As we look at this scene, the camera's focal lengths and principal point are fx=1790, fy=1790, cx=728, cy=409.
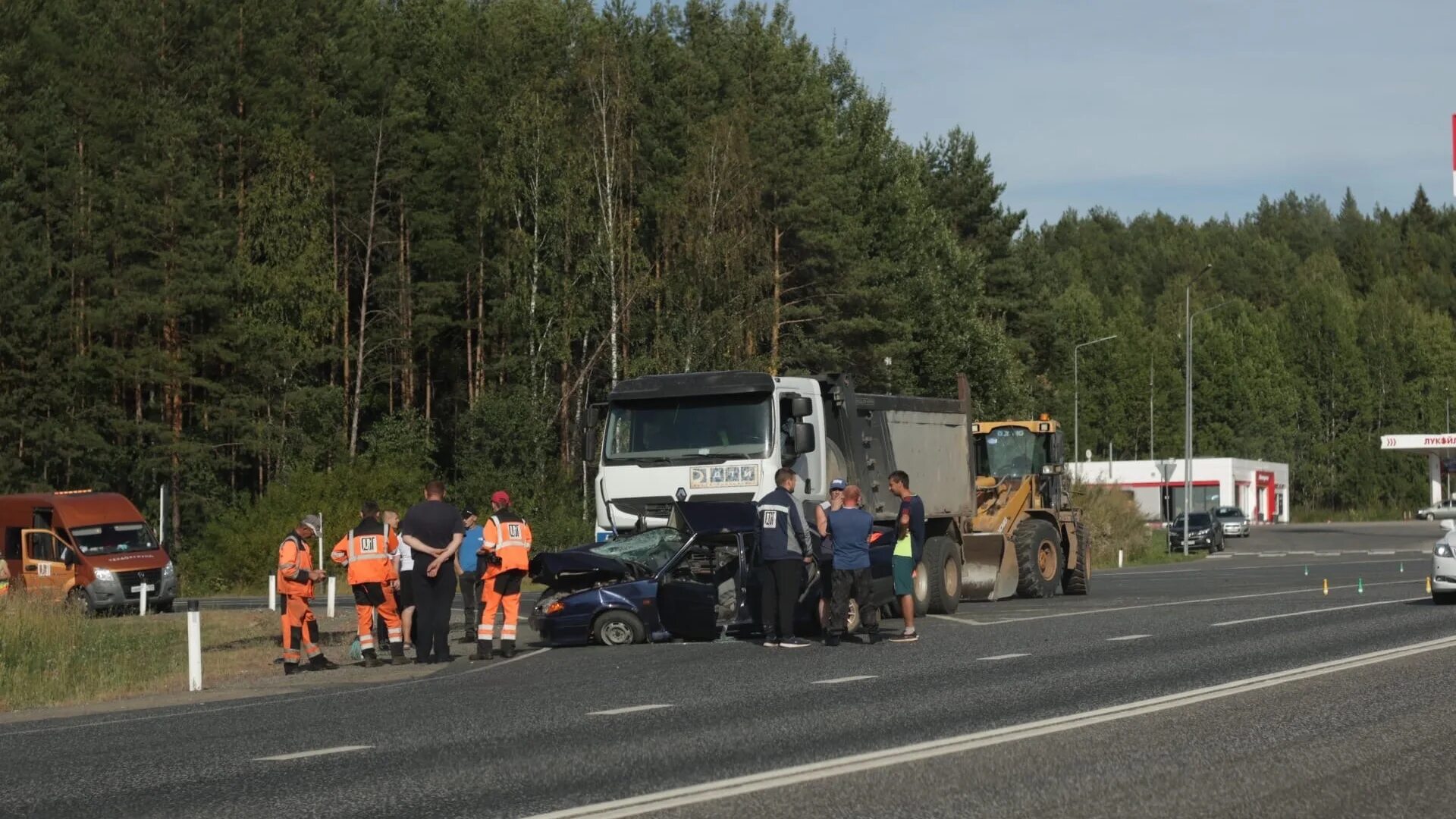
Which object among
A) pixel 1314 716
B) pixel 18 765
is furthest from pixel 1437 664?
pixel 18 765

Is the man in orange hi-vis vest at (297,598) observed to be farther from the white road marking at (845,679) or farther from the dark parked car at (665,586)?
the white road marking at (845,679)

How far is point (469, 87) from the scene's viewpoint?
192 feet

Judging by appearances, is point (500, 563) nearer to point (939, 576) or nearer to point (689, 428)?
point (689, 428)

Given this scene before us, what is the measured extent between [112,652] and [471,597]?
4.72m

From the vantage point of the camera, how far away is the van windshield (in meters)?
35.1

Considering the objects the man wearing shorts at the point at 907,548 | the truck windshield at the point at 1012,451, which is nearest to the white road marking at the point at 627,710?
the man wearing shorts at the point at 907,548

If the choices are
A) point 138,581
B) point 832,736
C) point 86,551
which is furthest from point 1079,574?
point 832,736

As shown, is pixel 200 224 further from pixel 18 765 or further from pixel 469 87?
pixel 18 765

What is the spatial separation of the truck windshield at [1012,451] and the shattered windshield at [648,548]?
1011 cm

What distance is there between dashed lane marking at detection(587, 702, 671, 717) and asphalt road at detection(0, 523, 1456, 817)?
1.5 inches

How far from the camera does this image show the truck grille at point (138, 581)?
34.7 metres

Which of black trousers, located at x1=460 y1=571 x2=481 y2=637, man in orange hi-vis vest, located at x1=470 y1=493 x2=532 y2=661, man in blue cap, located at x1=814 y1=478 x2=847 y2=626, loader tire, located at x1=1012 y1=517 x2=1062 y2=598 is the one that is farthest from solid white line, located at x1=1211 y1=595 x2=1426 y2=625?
black trousers, located at x1=460 y1=571 x2=481 y2=637

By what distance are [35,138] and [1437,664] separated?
47.9 meters

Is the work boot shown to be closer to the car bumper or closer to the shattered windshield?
the shattered windshield
